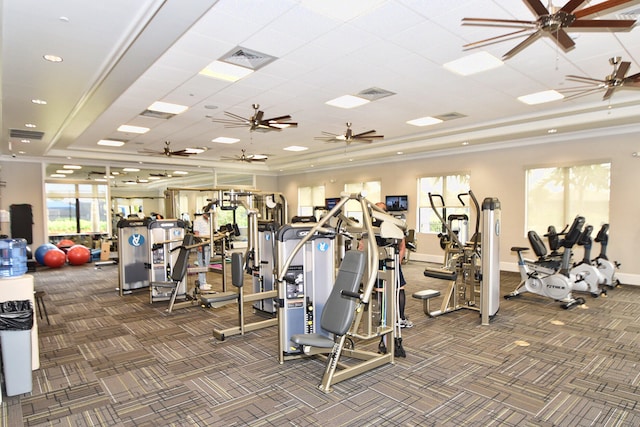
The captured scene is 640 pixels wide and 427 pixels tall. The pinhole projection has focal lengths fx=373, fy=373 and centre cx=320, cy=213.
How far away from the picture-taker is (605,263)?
6867 millimetres

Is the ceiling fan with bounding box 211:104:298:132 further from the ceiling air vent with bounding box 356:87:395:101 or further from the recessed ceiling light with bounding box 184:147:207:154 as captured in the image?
the recessed ceiling light with bounding box 184:147:207:154

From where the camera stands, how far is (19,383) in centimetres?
312

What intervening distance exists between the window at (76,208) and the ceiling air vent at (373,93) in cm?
979

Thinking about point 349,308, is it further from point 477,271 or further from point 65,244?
point 65,244

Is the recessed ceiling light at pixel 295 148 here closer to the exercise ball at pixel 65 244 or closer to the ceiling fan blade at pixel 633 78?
the exercise ball at pixel 65 244

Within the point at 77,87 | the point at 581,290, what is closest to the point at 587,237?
the point at 581,290

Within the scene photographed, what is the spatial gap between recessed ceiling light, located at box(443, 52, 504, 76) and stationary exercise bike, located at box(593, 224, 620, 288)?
4303 millimetres

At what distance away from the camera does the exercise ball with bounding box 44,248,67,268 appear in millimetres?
9789

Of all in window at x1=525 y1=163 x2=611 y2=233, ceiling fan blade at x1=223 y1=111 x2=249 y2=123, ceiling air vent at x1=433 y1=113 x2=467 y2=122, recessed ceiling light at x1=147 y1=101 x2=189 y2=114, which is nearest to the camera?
recessed ceiling light at x1=147 y1=101 x2=189 y2=114

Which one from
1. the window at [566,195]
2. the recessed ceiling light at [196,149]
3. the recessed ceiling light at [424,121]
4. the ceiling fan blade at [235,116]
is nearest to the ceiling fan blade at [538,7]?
the recessed ceiling light at [424,121]

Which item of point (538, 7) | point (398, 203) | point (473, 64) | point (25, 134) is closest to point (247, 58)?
point (473, 64)

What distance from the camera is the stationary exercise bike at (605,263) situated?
22.4ft

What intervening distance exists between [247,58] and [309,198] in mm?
10536

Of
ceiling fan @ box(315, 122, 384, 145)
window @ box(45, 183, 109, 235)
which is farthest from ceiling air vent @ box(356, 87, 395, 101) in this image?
window @ box(45, 183, 109, 235)
